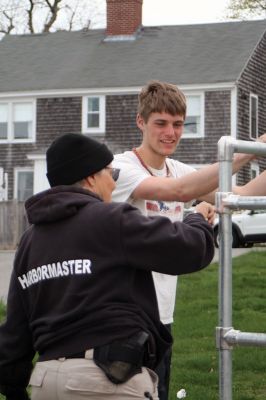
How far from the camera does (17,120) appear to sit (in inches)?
1542

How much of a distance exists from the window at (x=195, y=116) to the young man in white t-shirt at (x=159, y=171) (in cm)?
3155

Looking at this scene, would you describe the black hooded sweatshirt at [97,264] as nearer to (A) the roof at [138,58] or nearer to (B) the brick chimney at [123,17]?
(A) the roof at [138,58]

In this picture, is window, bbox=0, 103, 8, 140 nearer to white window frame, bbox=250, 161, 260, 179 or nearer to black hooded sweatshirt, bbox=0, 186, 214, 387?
white window frame, bbox=250, 161, 260, 179

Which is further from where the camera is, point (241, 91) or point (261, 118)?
point (261, 118)

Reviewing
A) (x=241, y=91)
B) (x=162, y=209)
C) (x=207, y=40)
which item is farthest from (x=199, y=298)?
(x=207, y=40)

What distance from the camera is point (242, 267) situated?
56.6 ft

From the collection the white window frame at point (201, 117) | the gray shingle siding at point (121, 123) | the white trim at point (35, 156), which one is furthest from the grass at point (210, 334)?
the white trim at point (35, 156)

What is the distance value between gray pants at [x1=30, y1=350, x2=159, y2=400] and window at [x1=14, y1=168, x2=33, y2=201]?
116 feet

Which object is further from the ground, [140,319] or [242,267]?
[140,319]

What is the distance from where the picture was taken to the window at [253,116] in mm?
37969

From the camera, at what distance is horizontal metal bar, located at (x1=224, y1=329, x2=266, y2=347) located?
346 centimetres

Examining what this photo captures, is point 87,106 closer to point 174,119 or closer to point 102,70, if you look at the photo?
point 102,70

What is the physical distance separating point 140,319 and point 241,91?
111 feet

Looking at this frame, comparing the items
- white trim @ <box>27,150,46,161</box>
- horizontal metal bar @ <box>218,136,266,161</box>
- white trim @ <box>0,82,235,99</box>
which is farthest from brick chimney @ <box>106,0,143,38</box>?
horizontal metal bar @ <box>218,136,266,161</box>
